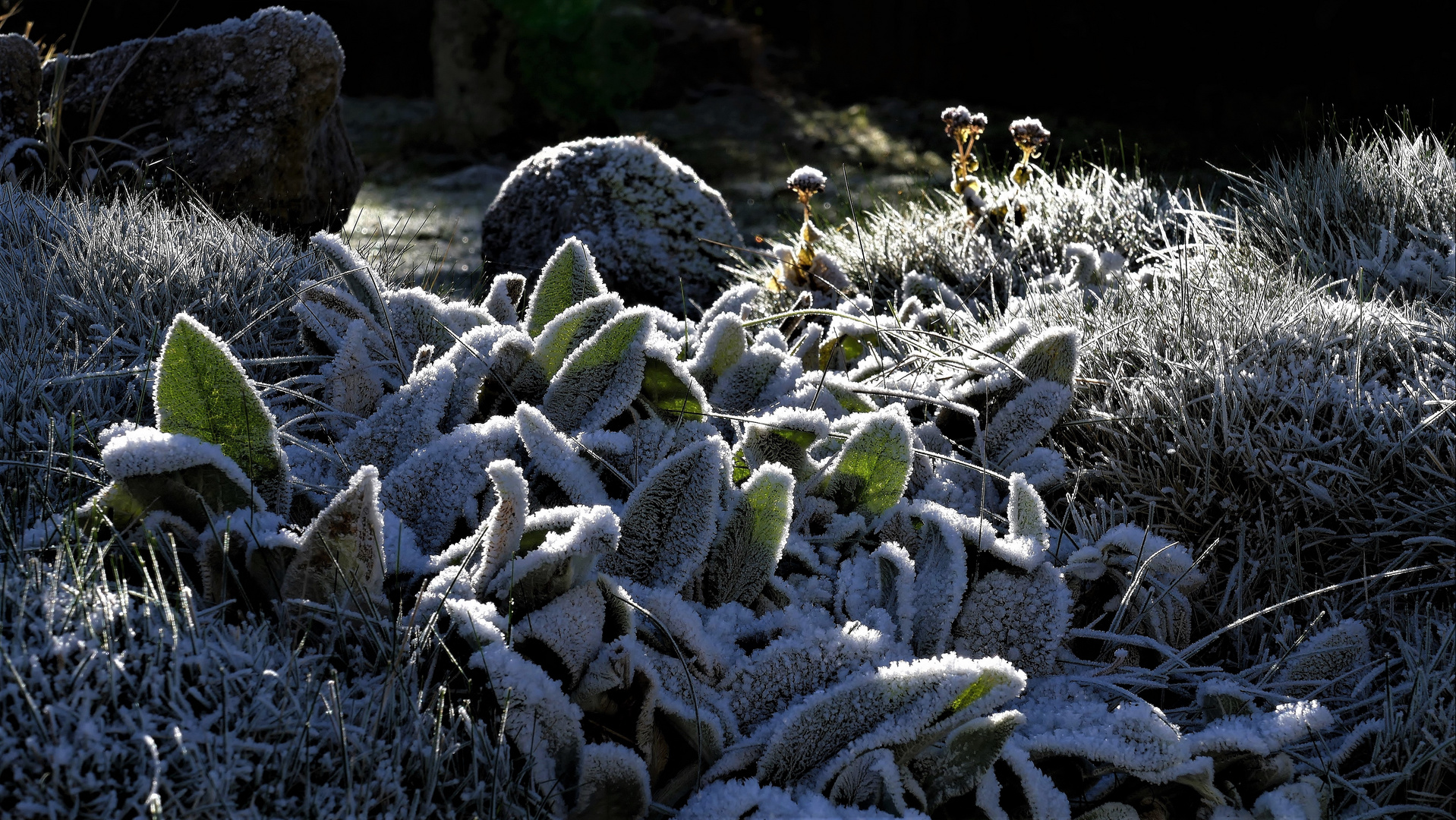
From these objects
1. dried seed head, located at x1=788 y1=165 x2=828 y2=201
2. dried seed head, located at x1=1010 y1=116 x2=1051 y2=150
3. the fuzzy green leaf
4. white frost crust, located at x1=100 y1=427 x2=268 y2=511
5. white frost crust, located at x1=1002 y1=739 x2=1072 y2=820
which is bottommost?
white frost crust, located at x1=1002 y1=739 x2=1072 y2=820

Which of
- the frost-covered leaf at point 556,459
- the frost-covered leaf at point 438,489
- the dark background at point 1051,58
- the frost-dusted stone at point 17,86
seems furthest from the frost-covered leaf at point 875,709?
the dark background at point 1051,58

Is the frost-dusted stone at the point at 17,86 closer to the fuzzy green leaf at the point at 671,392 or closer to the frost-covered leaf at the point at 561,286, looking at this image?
the frost-covered leaf at the point at 561,286

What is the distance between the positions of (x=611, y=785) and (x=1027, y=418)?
Result: 98 centimetres

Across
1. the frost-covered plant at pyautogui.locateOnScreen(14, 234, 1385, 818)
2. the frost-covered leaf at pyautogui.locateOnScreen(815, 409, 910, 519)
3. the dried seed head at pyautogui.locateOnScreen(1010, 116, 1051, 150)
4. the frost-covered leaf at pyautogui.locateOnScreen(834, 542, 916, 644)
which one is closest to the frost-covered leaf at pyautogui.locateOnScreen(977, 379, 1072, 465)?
the frost-covered plant at pyautogui.locateOnScreen(14, 234, 1385, 818)

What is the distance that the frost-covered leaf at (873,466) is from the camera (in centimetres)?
149

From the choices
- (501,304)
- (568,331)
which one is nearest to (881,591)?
(568,331)

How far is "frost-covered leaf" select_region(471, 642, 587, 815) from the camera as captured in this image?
3.31 feet

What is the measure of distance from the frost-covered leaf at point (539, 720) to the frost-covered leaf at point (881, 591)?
17.3 inches

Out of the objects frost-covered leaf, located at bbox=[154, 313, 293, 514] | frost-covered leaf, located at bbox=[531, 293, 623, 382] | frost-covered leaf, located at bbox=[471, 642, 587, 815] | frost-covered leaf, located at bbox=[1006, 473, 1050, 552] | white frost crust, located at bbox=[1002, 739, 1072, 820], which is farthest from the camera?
frost-covered leaf, located at bbox=[531, 293, 623, 382]

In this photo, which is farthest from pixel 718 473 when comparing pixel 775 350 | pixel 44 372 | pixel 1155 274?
pixel 1155 274

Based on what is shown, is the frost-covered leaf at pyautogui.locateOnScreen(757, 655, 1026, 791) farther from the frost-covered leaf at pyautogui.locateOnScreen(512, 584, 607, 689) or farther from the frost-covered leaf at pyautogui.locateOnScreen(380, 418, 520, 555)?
the frost-covered leaf at pyautogui.locateOnScreen(380, 418, 520, 555)

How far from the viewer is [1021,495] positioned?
141 centimetres

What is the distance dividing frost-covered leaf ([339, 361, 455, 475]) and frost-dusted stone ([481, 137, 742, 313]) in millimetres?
2018

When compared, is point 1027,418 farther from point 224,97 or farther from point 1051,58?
point 1051,58
